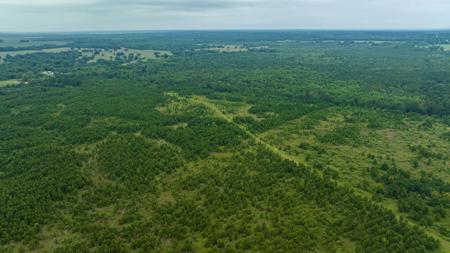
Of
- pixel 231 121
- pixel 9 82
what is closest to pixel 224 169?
pixel 231 121

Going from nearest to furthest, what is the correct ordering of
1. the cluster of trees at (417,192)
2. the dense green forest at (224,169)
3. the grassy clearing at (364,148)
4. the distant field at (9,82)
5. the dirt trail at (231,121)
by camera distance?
the dense green forest at (224,169)
the cluster of trees at (417,192)
the grassy clearing at (364,148)
the dirt trail at (231,121)
the distant field at (9,82)

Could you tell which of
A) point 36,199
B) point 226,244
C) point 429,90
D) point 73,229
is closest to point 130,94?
point 36,199

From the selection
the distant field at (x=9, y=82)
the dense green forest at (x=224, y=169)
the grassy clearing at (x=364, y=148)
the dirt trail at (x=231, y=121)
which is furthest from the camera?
the distant field at (x=9, y=82)

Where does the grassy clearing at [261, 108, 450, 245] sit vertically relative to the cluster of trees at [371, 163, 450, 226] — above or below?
above

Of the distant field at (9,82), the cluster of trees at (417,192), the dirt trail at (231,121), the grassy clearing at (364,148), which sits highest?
the distant field at (9,82)

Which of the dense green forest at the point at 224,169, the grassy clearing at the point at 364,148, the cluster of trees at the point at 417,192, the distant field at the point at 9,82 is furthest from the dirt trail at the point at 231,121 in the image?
the distant field at the point at 9,82

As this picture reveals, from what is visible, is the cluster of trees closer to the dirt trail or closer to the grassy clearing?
the grassy clearing

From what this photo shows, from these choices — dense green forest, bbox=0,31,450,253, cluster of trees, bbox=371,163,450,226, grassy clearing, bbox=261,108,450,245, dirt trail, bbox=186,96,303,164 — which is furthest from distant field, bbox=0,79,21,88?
cluster of trees, bbox=371,163,450,226

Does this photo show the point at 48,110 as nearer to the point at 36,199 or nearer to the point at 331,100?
the point at 36,199

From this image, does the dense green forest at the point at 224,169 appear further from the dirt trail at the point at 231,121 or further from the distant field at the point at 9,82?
the distant field at the point at 9,82

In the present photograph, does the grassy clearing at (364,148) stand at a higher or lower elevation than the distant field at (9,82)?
lower
